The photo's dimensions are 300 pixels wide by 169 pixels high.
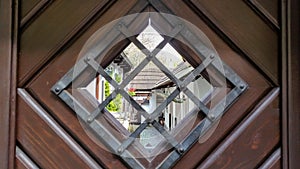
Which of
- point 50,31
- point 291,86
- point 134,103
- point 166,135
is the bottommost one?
point 291,86

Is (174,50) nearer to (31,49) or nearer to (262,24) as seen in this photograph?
(262,24)

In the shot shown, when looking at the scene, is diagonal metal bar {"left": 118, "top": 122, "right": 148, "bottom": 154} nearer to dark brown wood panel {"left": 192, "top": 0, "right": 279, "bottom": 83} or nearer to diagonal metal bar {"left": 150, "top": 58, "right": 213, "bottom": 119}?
diagonal metal bar {"left": 150, "top": 58, "right": 213, "bottom": 119}

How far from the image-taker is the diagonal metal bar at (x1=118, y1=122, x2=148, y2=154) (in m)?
0.71

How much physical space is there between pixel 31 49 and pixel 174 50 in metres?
0.34

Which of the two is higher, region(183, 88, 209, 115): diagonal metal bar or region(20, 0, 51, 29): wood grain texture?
region(20, 0, 51, 29): wood grain texture

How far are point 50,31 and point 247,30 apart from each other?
0.46 meters

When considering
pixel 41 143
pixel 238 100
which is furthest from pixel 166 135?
pixel 41 143

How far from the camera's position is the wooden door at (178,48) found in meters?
0.71

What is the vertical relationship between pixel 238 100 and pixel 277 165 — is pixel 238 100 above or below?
above

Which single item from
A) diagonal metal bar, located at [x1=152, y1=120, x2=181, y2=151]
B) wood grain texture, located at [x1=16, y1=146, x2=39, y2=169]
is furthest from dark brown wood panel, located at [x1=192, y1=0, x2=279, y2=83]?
wood grain texture, located at [x1=16, y1=146, x2=39, y2=169]

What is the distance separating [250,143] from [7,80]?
576 millimetres

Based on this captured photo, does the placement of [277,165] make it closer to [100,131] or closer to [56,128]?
[100,131]

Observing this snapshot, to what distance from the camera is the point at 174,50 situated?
73 centimetres

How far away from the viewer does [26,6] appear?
74 centimetres
